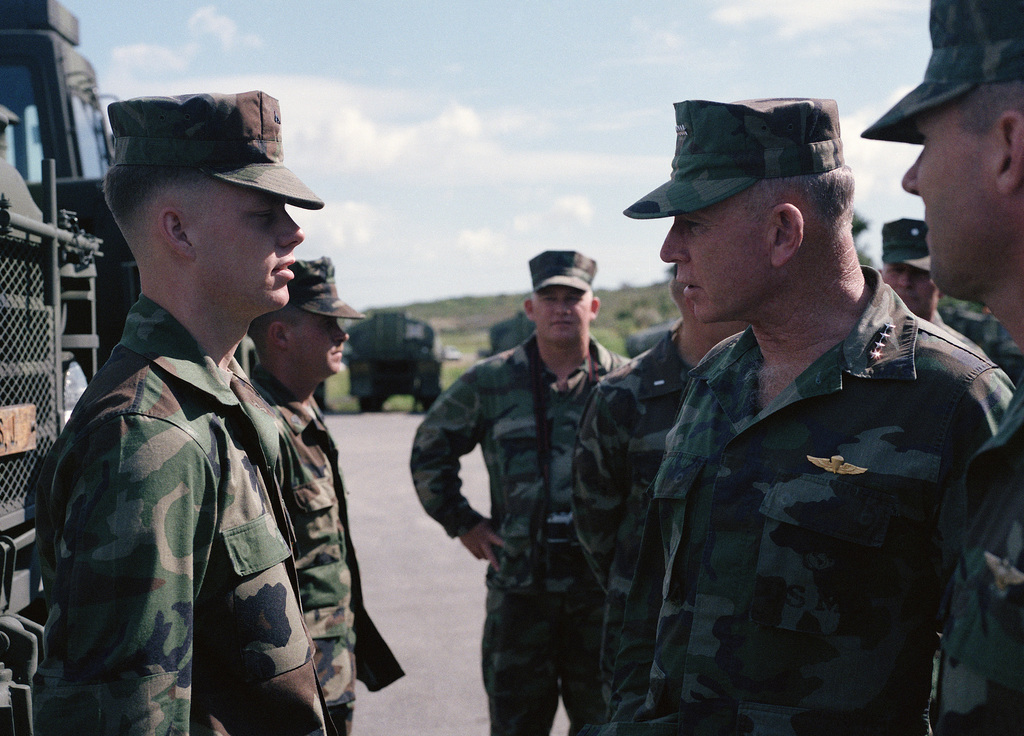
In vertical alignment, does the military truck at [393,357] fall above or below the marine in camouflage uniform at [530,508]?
below

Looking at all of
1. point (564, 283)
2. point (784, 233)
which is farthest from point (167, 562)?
point (564, 283)

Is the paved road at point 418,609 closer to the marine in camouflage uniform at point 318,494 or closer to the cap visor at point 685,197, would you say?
the marine in camouflage uniform at point 318,494

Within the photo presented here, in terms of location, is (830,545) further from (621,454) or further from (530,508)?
(530,508)

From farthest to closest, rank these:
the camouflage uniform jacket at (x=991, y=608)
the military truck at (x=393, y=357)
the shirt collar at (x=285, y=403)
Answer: the military truck at (x=393, y=357) < the shirt collar at (x=285, y=403) < the camouflage uniform jacket at (x=991, y=608)

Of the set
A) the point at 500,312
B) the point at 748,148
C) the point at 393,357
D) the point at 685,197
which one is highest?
the point at 748,148

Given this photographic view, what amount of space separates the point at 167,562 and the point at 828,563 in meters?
1.34

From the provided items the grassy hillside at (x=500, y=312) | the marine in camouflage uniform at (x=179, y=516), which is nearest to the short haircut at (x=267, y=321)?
the marine in camouflage uniform at (x=179, y=516)

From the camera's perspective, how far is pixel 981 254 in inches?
61.0

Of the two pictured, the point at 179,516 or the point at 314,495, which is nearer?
the point at 179,516

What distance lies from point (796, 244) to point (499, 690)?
2759 mm

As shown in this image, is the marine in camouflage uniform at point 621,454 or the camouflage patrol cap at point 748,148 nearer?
the camouflage patrol cap at point 748,148

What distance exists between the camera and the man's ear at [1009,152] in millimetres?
1460

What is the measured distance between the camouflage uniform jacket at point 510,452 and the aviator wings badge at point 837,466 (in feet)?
7.67

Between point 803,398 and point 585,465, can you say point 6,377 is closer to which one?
point 585,465
